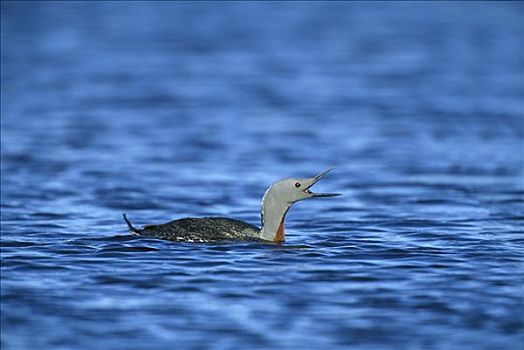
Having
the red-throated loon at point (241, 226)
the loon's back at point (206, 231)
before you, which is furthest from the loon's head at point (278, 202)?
the loon's back at point (206, 231)

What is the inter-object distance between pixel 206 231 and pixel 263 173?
545 centimetres

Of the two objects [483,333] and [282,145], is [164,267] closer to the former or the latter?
[483,333]

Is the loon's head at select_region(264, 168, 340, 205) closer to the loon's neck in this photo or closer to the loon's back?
the loon's neck

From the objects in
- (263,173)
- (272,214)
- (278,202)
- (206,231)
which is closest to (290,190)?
(278,202)

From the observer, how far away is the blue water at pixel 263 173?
9.66 meters

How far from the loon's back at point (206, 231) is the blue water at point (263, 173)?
0.10 m

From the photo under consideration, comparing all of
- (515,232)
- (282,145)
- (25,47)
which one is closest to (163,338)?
(515,232)

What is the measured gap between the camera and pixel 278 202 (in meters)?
11.9

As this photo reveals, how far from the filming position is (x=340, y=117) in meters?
21.8

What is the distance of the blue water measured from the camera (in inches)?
380

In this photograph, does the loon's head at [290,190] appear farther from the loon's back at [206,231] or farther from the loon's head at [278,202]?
the loon's back at [206,231]

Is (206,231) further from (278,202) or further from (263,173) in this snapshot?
(263,173)

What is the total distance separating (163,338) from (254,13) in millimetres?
28566

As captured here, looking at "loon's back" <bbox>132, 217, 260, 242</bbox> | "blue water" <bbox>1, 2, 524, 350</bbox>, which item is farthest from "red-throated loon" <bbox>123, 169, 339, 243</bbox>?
"blue water" <bbox>1, 2, 524, 350</bbox>
